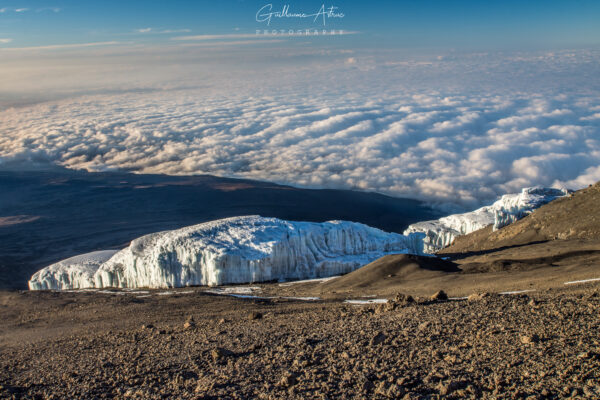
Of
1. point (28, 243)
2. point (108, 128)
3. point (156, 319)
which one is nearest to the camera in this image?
point (156, 319)

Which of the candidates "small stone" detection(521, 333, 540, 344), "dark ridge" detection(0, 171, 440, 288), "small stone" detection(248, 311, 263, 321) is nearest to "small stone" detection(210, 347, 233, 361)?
"small stone" detection(248, 311, 263, 321)

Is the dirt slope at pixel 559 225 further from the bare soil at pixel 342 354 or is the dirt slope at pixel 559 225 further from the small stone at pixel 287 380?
the small stone at pixel 287 380

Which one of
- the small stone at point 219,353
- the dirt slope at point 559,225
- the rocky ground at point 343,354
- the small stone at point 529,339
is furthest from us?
the dirt slope at point 559,225


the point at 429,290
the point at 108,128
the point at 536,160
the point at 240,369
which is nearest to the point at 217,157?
the point at 108,128

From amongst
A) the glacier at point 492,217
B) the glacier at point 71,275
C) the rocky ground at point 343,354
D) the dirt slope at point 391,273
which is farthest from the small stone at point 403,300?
the glacier at point 492,217

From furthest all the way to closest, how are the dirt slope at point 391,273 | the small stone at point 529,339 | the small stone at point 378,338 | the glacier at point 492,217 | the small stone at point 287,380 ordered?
1. the glacier at point 492,217
2. the dirt slope at point 391,273
3. the small stone at point 378,338
4. the small stone at point 529,339
5. the small stone at point 287,380

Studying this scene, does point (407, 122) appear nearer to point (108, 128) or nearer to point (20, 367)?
point (108, 128)
